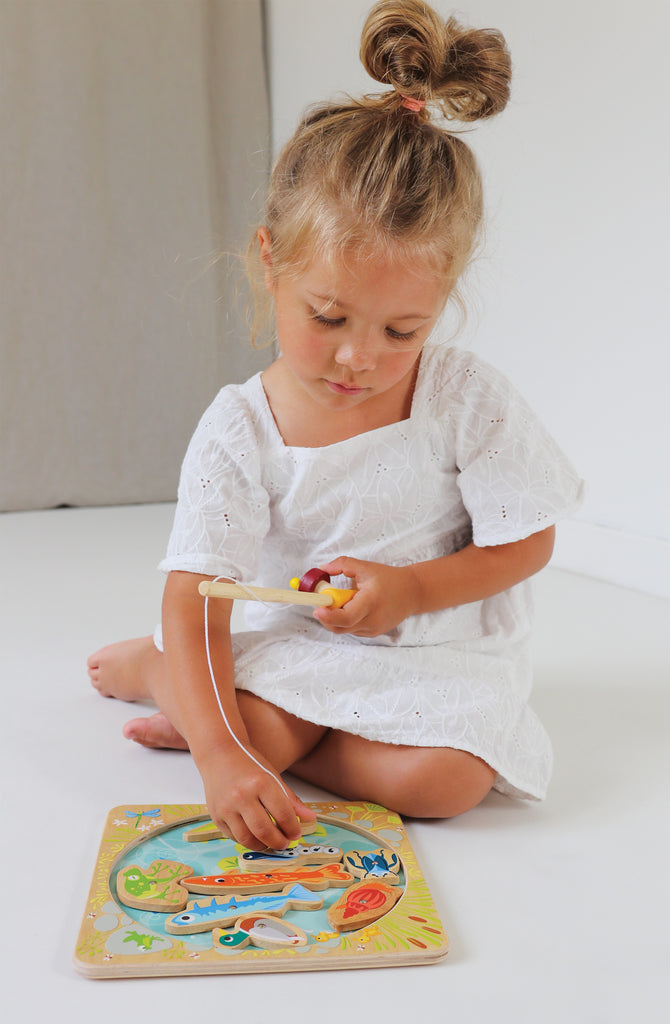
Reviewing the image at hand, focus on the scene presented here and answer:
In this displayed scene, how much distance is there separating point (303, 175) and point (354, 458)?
Answer: 0.22 metres

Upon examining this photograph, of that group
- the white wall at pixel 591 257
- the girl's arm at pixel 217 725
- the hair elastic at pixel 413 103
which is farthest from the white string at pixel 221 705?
the white wall at pixel 591 257

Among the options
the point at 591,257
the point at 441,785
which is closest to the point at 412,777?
the point at 441,785

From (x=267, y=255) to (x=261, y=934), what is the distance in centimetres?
49

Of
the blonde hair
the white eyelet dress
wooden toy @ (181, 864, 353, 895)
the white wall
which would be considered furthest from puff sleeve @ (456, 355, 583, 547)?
the white wall

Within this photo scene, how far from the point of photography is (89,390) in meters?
2.14

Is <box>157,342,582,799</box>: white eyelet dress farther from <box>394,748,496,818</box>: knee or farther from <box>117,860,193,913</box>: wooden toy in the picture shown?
<box>117,860,193,913</box>: wooden toy

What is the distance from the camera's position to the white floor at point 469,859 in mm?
504

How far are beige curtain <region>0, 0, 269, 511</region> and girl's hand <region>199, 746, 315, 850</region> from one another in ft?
5.03

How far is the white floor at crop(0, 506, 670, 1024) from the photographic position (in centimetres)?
50

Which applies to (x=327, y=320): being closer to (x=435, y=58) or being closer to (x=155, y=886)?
(x=435, y=58)

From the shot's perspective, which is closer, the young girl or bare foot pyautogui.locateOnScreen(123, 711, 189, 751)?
the young girl

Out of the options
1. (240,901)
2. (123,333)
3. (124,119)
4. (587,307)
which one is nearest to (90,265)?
(123,333)

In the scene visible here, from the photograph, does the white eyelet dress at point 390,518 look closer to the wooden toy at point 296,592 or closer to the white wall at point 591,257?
the wooden toy at point 296,592

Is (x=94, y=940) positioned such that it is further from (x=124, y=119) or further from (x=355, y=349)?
(x=124, y=119)
